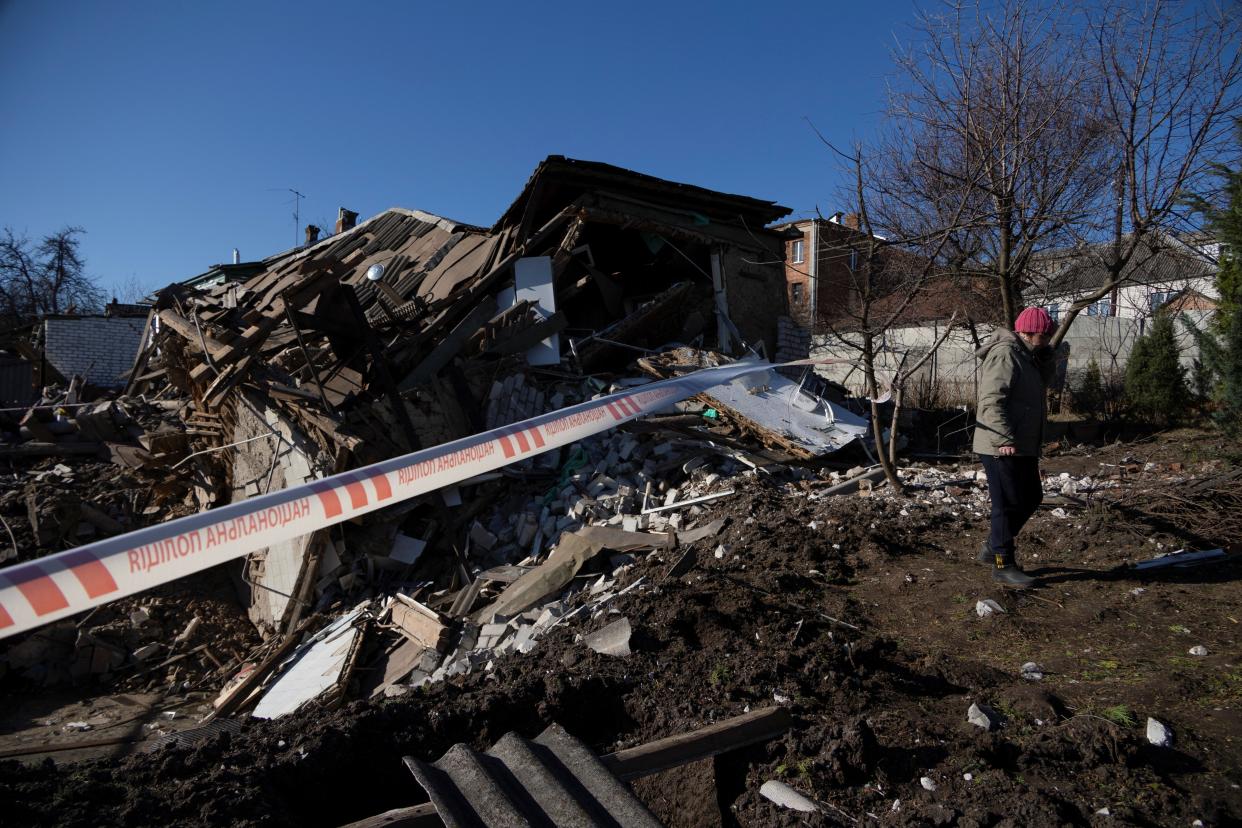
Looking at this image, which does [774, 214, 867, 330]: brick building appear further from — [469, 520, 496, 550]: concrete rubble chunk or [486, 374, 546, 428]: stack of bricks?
[469, 520, 496, 550]: concrete rubble chunk

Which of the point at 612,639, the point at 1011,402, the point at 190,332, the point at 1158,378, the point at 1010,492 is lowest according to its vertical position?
the point at 612,639

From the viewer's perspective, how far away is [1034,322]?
5.03m

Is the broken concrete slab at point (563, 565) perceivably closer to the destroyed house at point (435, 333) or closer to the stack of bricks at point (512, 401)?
the destroyed house at point (435, 333)

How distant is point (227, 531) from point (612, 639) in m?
2.15

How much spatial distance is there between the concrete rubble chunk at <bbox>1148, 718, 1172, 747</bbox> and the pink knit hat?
8.80 ft

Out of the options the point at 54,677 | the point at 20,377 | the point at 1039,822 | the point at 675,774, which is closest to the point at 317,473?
the point at 54,677

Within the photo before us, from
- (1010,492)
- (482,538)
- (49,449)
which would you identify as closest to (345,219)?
(49,449)

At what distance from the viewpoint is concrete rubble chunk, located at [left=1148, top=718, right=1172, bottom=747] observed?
3094 mm

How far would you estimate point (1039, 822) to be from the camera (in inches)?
101

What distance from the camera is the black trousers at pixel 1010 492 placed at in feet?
16.2

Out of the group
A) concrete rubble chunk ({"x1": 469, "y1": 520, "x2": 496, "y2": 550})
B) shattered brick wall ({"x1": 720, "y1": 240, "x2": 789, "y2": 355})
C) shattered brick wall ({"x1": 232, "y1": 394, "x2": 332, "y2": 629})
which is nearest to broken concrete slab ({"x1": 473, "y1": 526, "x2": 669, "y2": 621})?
concrete rubble chunk ({"x1": 469, "y1": 520, "x2": 496, "y2": 550})

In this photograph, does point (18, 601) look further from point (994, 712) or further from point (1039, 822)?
point (994, 712)

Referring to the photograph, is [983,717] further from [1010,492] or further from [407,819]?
[407,819]

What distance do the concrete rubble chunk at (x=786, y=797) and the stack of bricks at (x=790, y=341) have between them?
12.7m
